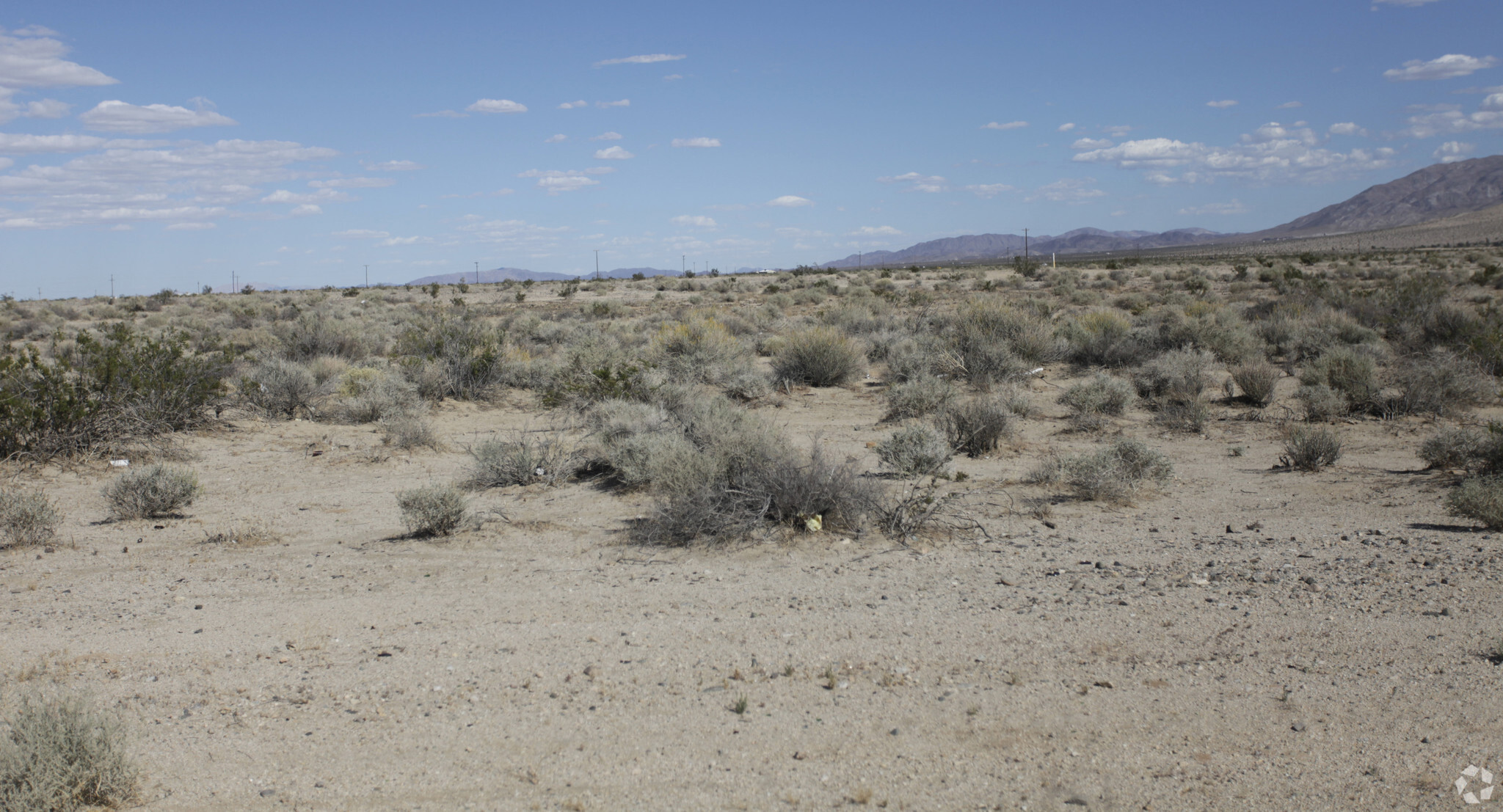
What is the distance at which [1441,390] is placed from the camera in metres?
12.3

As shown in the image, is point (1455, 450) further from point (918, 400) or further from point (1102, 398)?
point (918, 400)

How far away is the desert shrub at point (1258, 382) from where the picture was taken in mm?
13438

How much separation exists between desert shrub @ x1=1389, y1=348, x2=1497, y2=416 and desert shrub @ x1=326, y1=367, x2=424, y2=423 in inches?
567

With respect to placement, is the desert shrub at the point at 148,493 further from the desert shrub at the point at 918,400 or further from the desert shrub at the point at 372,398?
the desert shrub at the point at 918,400

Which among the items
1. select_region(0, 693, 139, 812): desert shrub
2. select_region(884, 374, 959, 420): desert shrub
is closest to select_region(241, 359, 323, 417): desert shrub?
select_region(884, 374, 959, 420): desert shrub

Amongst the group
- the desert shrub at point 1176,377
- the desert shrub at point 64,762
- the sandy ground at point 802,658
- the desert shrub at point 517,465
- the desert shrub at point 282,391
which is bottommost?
the sandy ground at point 802,658

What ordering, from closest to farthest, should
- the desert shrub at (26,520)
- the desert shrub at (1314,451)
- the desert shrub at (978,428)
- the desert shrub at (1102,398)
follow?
1. the desert shrub at (26,520)
2. the desert shrub at (1314,451)
3. the desert shrub at (978,428)
4. the desert shrub at (1102,398)

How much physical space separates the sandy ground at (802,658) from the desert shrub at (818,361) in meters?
8.46

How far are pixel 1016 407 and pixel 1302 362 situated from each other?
21.8ft

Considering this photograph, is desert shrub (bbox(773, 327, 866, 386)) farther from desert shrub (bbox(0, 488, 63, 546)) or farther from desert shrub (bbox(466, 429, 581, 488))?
desert shrub (bbox(0, 488, 63, 546))

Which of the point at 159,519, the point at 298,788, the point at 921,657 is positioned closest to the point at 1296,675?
the point at 921,657

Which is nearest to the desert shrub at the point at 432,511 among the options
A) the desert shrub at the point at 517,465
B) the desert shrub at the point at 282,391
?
the desert shrub at the point at 517,465

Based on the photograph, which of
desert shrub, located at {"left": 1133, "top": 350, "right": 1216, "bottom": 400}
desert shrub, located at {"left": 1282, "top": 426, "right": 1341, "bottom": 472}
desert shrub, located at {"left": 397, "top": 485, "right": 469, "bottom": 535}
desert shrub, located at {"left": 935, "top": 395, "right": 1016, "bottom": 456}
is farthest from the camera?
desert shrub, located at {"left": 1133, "top": 350, "right": 1216, "bottom": 400}

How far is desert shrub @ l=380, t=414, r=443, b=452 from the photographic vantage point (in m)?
12.2
